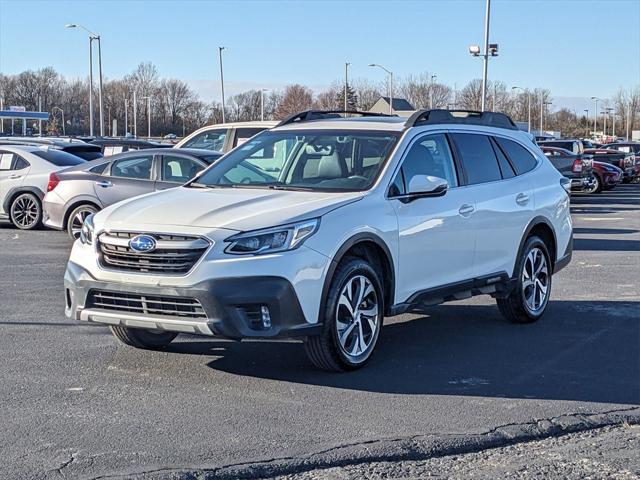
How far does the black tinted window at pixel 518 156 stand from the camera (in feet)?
29.0

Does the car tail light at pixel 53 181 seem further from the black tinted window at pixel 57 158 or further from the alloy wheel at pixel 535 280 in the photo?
the alloy wheel at pixel 535 280

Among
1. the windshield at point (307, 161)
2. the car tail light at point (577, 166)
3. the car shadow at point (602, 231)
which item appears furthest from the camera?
the car tail light at point (577, 166)

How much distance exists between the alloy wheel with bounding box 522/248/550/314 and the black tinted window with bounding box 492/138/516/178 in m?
0.74

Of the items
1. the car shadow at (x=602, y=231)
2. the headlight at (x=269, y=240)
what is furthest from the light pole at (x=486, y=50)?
the headlight at (x=269, y=240)

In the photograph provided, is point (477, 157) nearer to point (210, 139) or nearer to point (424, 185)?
point (424, 185)

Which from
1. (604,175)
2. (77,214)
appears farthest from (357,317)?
(604,175)

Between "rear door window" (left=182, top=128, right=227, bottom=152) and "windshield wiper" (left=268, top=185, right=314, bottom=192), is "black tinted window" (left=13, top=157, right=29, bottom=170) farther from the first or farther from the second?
"windshield wiper" (left=268, top=185, right=314, bottom=192)

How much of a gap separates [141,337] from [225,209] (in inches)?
55.8

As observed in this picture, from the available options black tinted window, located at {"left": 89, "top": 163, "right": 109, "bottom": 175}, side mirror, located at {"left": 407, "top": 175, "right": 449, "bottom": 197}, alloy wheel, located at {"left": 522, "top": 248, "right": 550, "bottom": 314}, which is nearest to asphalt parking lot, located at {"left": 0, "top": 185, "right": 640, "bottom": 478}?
alloy wheel, located at {"left": 522, "top": 248, "right": 550, "bottom": 314}

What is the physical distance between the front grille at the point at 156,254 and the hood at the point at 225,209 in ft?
0.36

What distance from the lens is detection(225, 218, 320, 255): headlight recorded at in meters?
6.12

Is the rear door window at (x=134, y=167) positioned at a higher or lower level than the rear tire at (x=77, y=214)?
higher

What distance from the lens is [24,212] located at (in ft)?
56.5

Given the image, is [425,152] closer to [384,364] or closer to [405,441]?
[384,364]
